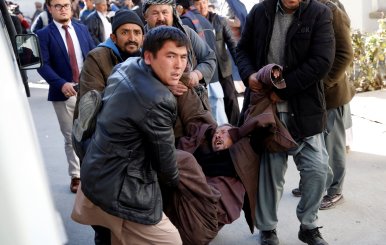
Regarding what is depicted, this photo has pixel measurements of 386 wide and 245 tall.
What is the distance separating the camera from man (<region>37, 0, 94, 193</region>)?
5203mm

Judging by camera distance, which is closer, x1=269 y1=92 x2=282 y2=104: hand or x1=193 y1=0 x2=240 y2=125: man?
x1=269 y1=92 x2=282 y2=104: hand

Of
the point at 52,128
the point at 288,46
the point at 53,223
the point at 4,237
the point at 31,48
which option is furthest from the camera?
the point at 52,128

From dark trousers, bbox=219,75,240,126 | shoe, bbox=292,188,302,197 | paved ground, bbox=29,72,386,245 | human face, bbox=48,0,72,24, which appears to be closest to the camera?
paved ground, bbox=29,72,386,245

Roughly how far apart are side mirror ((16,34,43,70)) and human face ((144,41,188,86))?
1.28 m

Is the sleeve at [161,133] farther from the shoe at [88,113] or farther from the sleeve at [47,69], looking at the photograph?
the sleeve at [47,69]

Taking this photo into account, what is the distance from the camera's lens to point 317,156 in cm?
382

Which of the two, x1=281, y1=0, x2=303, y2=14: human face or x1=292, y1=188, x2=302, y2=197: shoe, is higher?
x1=281, y1=0, x2=303, y2=14: human face

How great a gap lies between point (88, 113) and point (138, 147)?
0.39m

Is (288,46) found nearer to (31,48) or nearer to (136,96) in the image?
(136,96)

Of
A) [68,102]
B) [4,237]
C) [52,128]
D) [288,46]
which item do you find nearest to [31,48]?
[68,102]

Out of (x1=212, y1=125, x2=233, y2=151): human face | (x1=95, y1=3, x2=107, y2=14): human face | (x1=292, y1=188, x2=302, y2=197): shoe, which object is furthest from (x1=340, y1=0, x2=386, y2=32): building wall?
(x1=212, y1=125, x2=233, y2=151): human face

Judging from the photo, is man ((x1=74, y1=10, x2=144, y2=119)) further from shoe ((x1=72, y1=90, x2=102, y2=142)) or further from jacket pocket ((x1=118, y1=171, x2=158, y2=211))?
jacket pocket ((x1=118, y1=171, x2=158, y2=211))

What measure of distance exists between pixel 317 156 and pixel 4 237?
9.24 feet

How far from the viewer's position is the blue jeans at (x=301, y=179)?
12.5 feet
